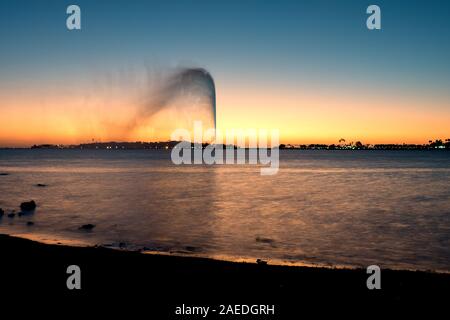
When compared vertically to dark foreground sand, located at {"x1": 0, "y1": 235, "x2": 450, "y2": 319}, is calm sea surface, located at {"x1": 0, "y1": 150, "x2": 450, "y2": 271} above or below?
below

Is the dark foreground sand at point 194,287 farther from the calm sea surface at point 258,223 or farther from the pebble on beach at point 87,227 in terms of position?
the pebble on beach at point 87,227

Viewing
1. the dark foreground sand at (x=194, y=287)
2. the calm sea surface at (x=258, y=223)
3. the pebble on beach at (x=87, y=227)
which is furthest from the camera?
the pebble on beach at (x=87, y=227)

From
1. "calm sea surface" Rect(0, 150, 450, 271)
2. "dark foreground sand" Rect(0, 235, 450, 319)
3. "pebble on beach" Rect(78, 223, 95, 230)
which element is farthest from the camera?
"pebble on beach" Rect(78, 223, 95, 230)

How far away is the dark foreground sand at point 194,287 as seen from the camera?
31.4ft

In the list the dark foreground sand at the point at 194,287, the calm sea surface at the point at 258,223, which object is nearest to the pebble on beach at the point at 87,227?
the calm sea surface at the point at 258,223

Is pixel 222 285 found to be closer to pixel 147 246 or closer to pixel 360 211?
pixel 147 246

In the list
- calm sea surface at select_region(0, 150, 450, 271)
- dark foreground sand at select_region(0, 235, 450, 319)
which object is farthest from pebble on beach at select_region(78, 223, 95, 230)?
dark foreground sand at select_region(0, 235, 450, 319)

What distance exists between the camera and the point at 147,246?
20.2 m

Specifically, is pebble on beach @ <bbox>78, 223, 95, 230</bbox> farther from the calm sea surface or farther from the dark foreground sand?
the dark foreground sand

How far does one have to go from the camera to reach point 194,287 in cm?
1095

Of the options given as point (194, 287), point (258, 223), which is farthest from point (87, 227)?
point (194, 287)

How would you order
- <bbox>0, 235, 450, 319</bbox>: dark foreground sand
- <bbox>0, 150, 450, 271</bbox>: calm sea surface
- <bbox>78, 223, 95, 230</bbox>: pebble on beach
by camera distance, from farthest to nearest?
1. <bbox>78, 223, 95, 230</bbox>: pebble on beach
2. <bbox>0, 150, 450, 271</bbox>: calm sea surface
3. <bbox>0, 235, 450, 319</bbox>: dark foreground sand

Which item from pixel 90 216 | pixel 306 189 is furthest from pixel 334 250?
pixel 306 189

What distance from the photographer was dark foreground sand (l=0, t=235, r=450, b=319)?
956 centimetres
